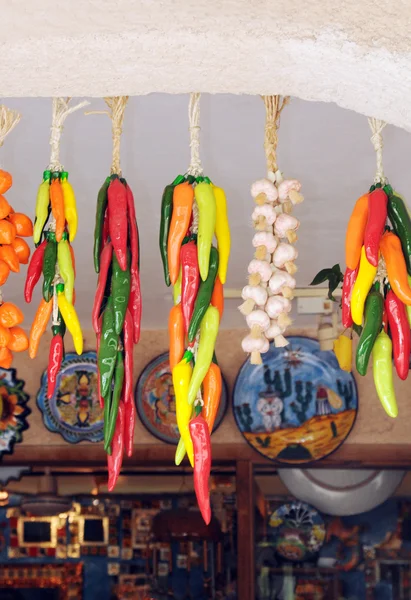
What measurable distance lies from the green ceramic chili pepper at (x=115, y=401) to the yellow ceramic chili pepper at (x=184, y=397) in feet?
0.39

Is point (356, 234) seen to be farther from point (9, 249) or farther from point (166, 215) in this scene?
point (9, 249)

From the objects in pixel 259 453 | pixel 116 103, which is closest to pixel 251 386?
pixel 259 453

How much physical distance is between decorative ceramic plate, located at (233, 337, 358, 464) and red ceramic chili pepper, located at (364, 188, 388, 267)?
354 centimetres

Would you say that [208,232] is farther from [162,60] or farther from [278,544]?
[278,544]

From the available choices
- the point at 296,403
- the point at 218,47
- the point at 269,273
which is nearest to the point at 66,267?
the point at 269,273

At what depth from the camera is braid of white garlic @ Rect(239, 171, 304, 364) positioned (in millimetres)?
1854

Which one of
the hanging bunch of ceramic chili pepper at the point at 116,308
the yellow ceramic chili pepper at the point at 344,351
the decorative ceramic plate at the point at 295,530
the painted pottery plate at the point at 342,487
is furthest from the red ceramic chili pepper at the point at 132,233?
the decorative ceramic plate at the point at 295,530

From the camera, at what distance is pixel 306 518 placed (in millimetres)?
5910

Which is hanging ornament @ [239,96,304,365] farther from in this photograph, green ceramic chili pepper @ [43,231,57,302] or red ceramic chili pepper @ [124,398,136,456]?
green ceramic chili pepper @ [43,231,57,302]

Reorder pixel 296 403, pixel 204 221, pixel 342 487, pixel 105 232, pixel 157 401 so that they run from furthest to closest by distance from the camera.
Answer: pixel 342 487 < pixel 157 401 < pixel 296 403 < pixel 105 232 < pixel 204 221

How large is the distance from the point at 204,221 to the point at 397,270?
41 centimetres

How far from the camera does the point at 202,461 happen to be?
1.69 meters

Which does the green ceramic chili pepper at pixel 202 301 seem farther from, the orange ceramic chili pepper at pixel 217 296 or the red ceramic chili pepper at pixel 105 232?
the red ceramic chili pepper at pixel 105 232

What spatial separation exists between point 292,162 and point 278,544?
3.51 metres
